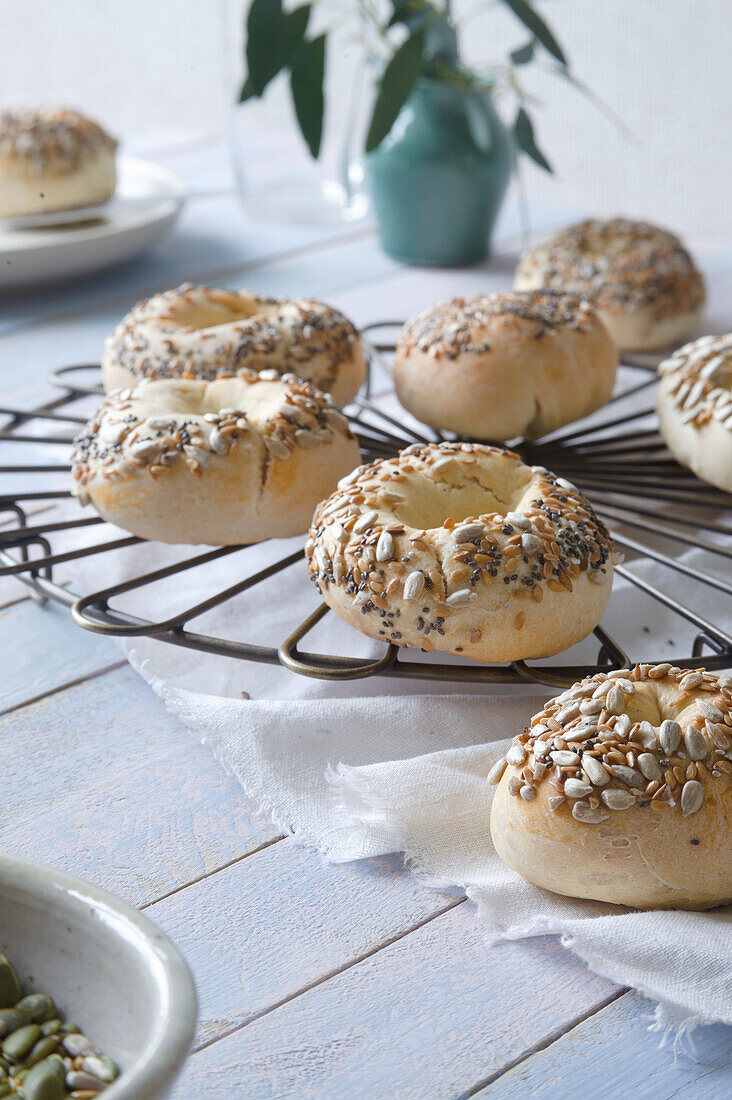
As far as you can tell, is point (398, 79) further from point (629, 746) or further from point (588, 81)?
point (588, 81)

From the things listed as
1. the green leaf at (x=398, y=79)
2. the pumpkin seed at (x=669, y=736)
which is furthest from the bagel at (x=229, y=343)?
the pumpkin seed at (x=669, y=736)

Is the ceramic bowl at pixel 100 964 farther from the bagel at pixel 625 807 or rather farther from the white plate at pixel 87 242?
the white plate at pixel 87 242

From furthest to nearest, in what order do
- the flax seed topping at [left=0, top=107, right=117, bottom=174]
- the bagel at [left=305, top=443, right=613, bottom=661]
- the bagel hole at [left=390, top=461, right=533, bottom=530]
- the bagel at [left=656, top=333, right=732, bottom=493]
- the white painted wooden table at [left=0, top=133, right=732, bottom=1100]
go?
the flax seed topping at [left=0, top=107, right=117, bottom=174] → the bagel at [left=656, top=333, right=732, bottom=493] → the bagel hole at [left=390, top=461, right=533, bottom=530] → the bagel at [left=305, top=443, right=613, bottom=661] → the white painted wooden table at [left=0, top=133, right=732, bottom=1100]

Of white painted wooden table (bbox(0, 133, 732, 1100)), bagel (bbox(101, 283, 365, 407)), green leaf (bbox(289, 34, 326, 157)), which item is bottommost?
white painted wooden table (bbox(0, 133, 732, 1100))

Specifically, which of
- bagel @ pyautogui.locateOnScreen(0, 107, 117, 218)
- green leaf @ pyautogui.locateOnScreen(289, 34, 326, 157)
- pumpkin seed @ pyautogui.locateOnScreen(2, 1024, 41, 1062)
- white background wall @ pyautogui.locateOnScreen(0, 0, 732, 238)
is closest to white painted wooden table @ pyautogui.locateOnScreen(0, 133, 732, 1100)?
pumpkin seed @ pyautogui.locateOnScreen(2, 1024, 41, 1062)

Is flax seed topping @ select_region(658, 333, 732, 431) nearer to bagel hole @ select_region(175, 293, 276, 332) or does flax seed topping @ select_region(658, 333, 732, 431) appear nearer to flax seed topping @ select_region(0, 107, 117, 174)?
bagel hole @ select_region(175, 293, 276, 332)

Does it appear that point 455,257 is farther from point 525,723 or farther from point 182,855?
point 182,855

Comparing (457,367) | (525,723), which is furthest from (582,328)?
(525,723)
